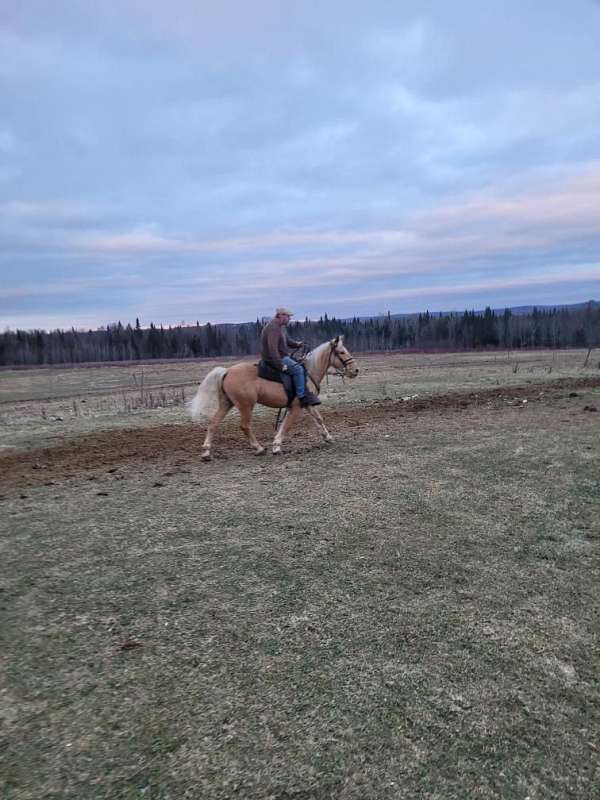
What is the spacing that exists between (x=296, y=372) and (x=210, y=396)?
1746 millimetres

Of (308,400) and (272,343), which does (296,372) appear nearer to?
(308,400)

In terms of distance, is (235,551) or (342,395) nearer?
(235,551)

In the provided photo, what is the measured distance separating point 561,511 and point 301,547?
3.10 metres

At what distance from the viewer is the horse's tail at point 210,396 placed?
9.45 m

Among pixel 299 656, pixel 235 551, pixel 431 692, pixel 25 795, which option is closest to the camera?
pixel 25 795

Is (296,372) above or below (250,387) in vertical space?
above

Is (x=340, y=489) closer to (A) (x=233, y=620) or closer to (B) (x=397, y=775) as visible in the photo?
(A) (x=233, y=620)

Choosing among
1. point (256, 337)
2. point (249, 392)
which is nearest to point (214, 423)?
point (249, 392)

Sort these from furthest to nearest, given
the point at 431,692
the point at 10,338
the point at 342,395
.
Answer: the point at 10,338 < the point at 342,395 < the point at 431,692

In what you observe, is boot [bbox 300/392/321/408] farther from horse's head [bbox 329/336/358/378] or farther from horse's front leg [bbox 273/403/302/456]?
horse's head [bbox 329/336/358/378]

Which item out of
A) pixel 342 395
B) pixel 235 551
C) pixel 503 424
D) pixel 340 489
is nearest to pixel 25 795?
pixel 235 551

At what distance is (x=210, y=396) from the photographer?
31.3ft

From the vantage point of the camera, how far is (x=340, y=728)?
8.78ft

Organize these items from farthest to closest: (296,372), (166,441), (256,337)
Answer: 1. (256,337)
2. (166,441)
3. (296,372)
